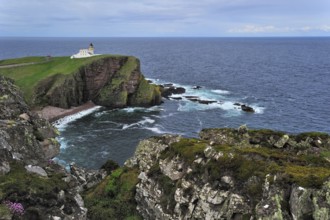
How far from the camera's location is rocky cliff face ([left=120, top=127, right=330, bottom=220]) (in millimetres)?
20031

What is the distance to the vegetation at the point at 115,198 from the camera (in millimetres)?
28344

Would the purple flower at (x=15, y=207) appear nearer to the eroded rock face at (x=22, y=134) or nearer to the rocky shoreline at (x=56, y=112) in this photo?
the eroded rock face at (x=22, y=134)

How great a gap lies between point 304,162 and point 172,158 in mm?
10347

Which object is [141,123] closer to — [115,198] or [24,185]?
[115,198]

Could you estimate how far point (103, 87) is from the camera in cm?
10981

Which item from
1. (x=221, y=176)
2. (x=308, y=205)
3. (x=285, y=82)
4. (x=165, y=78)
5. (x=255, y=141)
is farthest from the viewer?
(x=165, y=78)

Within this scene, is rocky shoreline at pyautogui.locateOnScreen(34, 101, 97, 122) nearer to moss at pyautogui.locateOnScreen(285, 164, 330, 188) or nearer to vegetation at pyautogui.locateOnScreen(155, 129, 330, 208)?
vegetation at pyautogui.locateOnScreen(155, 129, 330, 208)

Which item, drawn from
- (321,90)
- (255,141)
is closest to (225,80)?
(321,90)

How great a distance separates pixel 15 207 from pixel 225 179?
13895 millimetres

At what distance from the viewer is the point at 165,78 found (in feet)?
508

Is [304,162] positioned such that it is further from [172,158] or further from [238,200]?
[172,158]

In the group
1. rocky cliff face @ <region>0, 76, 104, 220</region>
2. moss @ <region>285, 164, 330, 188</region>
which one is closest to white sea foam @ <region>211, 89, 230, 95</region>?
Answer: rocky cliff face @ <region>0, 76, 104, 220</region>

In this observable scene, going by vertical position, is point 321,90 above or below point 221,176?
below

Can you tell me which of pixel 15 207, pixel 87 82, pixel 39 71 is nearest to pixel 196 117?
pixel 87 82
